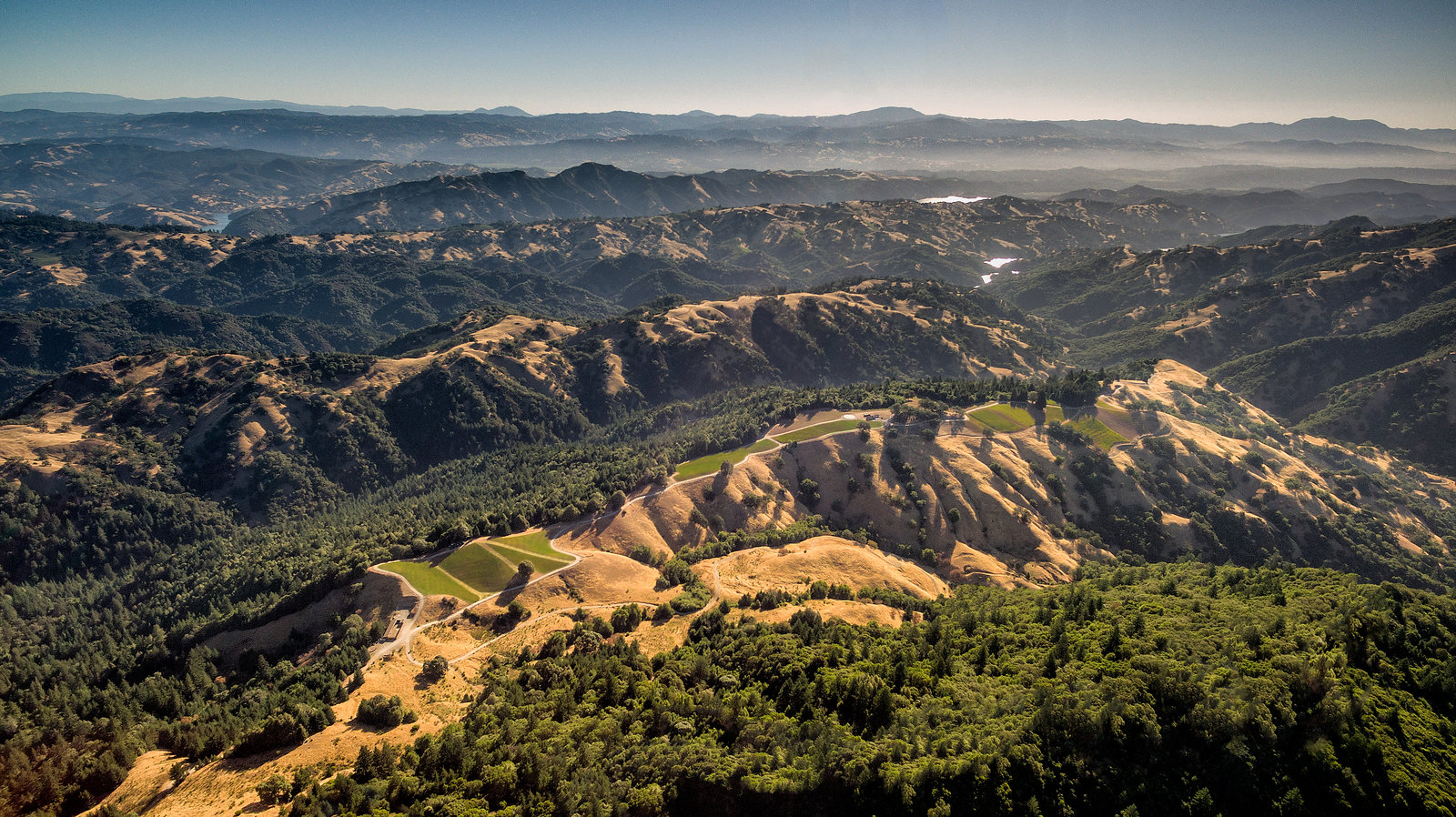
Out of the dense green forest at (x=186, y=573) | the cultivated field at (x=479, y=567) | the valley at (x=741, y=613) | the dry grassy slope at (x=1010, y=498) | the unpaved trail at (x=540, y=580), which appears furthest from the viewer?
the dry grassy slope at (x=1010, y=498)

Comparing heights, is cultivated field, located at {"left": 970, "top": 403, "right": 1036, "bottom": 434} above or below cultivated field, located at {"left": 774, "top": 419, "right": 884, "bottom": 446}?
above

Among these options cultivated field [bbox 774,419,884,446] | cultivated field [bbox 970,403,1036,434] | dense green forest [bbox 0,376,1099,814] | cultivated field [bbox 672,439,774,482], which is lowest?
dense green forest [bbox 0,376,1099,814]

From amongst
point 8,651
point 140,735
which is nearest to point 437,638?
point 140,735

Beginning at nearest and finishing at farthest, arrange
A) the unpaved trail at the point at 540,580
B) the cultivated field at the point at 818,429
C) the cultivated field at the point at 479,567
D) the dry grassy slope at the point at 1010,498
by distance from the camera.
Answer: the unpaved trail at the point at 540,580, the cultivated field at the point at 479,567, the dry grassy slope at the point at 1010,498, the cultivated field at the point at 818,429

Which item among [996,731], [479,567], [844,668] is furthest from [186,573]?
[996,731]

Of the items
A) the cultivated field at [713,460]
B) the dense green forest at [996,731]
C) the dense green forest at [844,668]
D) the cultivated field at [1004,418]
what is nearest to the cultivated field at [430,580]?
the dense green forest at [844,668]

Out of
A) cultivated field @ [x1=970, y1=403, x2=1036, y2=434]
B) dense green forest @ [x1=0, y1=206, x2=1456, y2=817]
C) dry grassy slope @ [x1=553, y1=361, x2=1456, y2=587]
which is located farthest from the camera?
cultivated field @ [x1=970, y1=403, x2=1036, y2=434]

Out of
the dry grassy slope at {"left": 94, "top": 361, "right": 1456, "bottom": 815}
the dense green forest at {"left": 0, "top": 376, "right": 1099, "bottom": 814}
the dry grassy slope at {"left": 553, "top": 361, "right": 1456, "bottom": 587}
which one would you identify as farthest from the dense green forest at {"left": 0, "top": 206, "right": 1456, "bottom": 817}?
the dry grassy slope at {"left": 94, "top": 361, "right": 1456, "bottom": 815}

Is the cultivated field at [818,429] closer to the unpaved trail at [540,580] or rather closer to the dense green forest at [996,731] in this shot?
the unpaved trail at [540,580]

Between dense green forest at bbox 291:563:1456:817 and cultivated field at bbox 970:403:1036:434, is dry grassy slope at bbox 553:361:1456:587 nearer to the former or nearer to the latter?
cultivated field at bbox 970:403:1036:434

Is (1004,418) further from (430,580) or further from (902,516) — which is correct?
(430,580)
